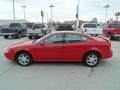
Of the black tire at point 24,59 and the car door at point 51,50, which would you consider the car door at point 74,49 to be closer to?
the car door at point 51,50

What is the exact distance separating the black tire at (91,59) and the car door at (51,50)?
3.57 feet

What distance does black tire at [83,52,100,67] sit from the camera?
27.6 ft

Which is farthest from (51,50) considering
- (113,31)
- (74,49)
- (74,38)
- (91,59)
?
(113,31)

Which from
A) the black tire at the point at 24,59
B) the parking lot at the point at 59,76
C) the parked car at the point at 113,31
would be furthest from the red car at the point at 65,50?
the parked car at the point at 113,31

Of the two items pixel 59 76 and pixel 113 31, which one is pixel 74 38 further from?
pixel 113 31

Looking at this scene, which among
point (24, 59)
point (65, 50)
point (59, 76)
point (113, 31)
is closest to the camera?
point (59, 76)

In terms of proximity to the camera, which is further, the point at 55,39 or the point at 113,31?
the point at 113,31

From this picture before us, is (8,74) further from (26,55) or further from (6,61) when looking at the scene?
(6,61)

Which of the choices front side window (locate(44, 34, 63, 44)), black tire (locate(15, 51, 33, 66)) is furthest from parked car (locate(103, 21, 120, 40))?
black tire (locate(15, 51, 33, 66))

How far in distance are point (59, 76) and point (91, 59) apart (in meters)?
2.08

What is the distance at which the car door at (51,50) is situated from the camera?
8.41 m

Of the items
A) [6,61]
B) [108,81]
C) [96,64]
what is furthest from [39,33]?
[108,81]

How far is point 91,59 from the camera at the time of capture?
8.43 meters

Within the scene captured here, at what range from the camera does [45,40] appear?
851cm
